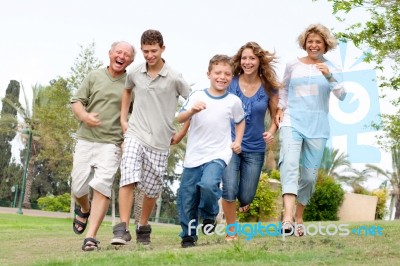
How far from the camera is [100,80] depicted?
845 cm

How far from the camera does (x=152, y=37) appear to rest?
8164mm

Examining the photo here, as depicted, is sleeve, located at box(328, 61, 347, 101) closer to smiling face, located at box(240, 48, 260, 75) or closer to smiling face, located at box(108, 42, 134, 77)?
smiling face, located at box(240, 48, 260, 75)

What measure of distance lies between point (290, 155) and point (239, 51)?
134 cm

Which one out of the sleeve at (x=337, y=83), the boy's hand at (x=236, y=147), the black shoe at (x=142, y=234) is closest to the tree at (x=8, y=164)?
the black shoe at (x=142, y=234)

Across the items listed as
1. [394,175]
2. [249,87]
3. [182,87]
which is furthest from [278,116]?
[394,175]

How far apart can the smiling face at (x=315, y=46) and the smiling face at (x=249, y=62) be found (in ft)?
2.23

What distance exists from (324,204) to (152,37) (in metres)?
28.1

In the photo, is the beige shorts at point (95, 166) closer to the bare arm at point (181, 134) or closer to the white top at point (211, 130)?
the bare arm at point (181, 134)

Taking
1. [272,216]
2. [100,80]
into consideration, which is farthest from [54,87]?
[100,80]

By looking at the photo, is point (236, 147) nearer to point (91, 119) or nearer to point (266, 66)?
point (266, 66)

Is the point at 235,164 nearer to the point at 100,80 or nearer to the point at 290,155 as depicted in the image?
the point at 290,155

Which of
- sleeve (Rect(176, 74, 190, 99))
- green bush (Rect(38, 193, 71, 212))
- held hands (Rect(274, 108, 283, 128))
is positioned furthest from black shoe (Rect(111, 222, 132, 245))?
green bush (Rect(38, 193, 71, 212))

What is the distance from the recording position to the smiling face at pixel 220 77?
8.05 metres

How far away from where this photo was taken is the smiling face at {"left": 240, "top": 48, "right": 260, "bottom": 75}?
8.50m
